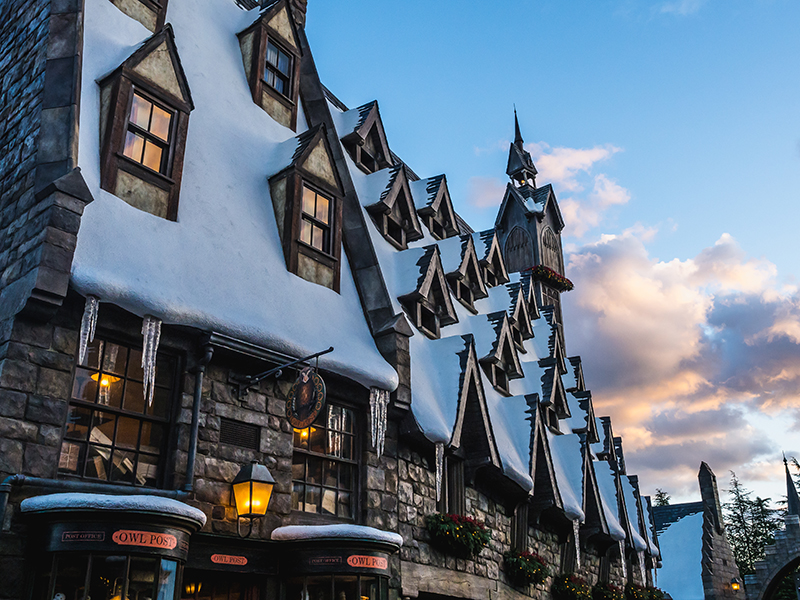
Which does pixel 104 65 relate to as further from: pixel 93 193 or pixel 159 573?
pixel 159 573

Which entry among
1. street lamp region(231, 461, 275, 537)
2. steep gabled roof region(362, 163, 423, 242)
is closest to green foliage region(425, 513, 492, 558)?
street lamp region(231, 461, 275, 537)

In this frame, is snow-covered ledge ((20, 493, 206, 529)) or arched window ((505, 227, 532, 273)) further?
arched window ((505, 227, 532, 273))

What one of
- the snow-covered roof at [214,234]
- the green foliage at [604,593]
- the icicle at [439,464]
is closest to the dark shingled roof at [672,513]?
the green foliage at [604,593]

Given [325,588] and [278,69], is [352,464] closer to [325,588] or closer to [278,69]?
[325,588]

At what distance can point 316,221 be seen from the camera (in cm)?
1237

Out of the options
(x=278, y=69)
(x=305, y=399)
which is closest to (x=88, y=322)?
(x=305, y=399)

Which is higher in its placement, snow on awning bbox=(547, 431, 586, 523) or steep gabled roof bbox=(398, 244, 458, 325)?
steep gabled roof bbox=(398, 244, 458, 325)

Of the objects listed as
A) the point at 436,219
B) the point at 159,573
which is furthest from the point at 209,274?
the point at 436,219

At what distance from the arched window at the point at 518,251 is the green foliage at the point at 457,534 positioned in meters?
17.5

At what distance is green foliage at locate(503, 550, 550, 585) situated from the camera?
49.4 ft

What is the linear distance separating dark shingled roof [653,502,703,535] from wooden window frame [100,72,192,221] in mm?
33320

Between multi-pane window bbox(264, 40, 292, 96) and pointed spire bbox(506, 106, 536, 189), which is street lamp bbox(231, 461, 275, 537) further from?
pointed spire bbox(506, 106, 536, 189)

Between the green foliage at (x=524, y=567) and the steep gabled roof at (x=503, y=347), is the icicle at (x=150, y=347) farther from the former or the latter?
the steep gabled roof at (x=503, y=347)

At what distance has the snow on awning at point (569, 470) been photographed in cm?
1789
